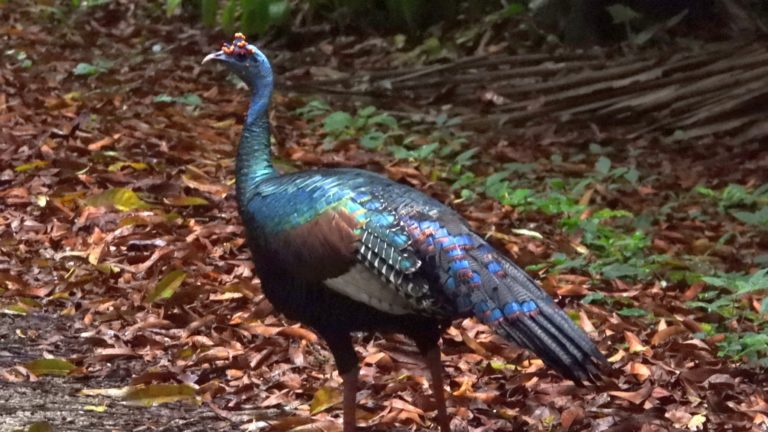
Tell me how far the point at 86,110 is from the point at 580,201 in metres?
3.75

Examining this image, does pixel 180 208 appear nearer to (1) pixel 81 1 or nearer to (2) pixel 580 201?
(2) pixel 580 201

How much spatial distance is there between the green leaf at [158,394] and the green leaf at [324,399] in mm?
461

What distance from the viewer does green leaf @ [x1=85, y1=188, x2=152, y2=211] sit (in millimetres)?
6398

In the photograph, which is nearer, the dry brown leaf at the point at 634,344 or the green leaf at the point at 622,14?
the dry brown leaf at the point at 634,344

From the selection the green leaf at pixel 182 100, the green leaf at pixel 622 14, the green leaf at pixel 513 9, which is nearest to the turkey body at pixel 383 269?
the green leaf at pixel 182 100

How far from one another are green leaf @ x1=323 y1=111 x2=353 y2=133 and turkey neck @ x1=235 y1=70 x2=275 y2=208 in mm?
4518

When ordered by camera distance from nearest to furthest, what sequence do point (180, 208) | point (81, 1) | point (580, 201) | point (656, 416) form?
1. point (656, 416)
2. point (180, 208)
3. point (580, 201)
4. point (81, 1)

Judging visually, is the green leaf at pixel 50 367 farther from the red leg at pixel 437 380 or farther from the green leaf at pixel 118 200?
the green leaf at pixel 118 200

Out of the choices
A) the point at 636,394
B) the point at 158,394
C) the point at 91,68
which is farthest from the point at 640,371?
the point at 91,68

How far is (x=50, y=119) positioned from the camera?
8.21m

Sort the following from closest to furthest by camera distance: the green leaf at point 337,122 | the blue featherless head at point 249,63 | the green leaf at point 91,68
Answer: the blue featherless head at point 249,63 → the green leaf at point 337,122 → the green leaf at point 91,68

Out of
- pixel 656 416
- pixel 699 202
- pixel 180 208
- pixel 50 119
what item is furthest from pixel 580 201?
pixel 50 119

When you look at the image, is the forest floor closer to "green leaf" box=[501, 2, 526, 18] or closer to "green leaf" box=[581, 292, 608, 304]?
"green leaf" box=[581, 292, 608, 304]

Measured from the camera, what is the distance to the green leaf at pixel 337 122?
8828 mm
